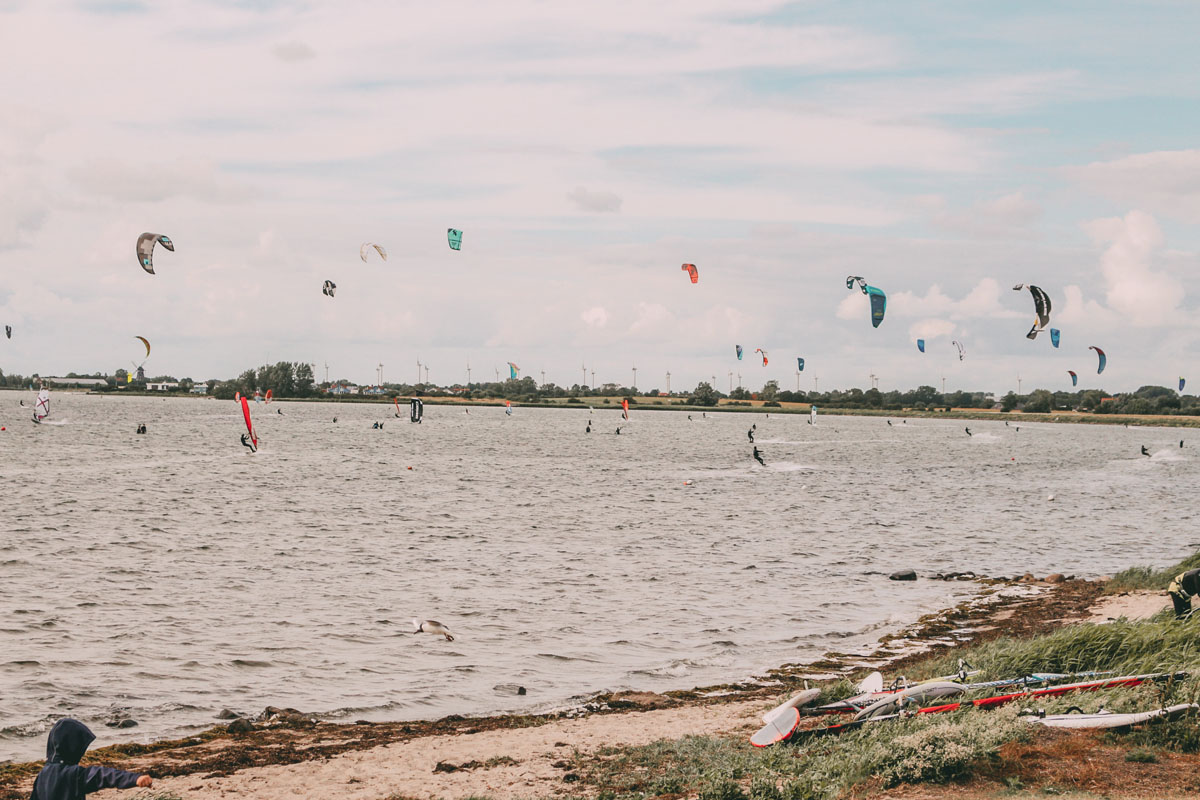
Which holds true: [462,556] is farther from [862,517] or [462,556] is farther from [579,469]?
[579,469]

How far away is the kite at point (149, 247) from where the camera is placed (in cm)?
3628

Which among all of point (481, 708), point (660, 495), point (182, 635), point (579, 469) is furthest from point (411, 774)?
point (579, 469)

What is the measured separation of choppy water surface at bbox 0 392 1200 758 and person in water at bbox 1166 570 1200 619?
5.51 meters

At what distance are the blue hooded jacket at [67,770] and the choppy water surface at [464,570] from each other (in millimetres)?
5122

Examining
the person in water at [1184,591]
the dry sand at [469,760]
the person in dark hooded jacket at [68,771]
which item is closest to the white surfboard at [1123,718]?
the person in water at [1184,591]

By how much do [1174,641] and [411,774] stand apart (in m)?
7.93

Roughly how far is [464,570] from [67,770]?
15466 mm

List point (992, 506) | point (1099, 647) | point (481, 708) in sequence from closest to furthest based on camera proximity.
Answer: point (1099, 647)
point (481, 708)
point (992, 506)

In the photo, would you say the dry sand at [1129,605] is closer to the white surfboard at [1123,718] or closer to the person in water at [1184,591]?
the person in water at [1184,591]

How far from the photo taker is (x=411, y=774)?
29.8 ft

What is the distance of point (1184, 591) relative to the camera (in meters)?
10.2

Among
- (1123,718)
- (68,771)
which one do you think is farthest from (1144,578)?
(68,771)

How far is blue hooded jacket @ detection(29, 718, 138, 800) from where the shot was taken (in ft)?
18.7

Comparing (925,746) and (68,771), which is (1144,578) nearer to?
(925,746)
